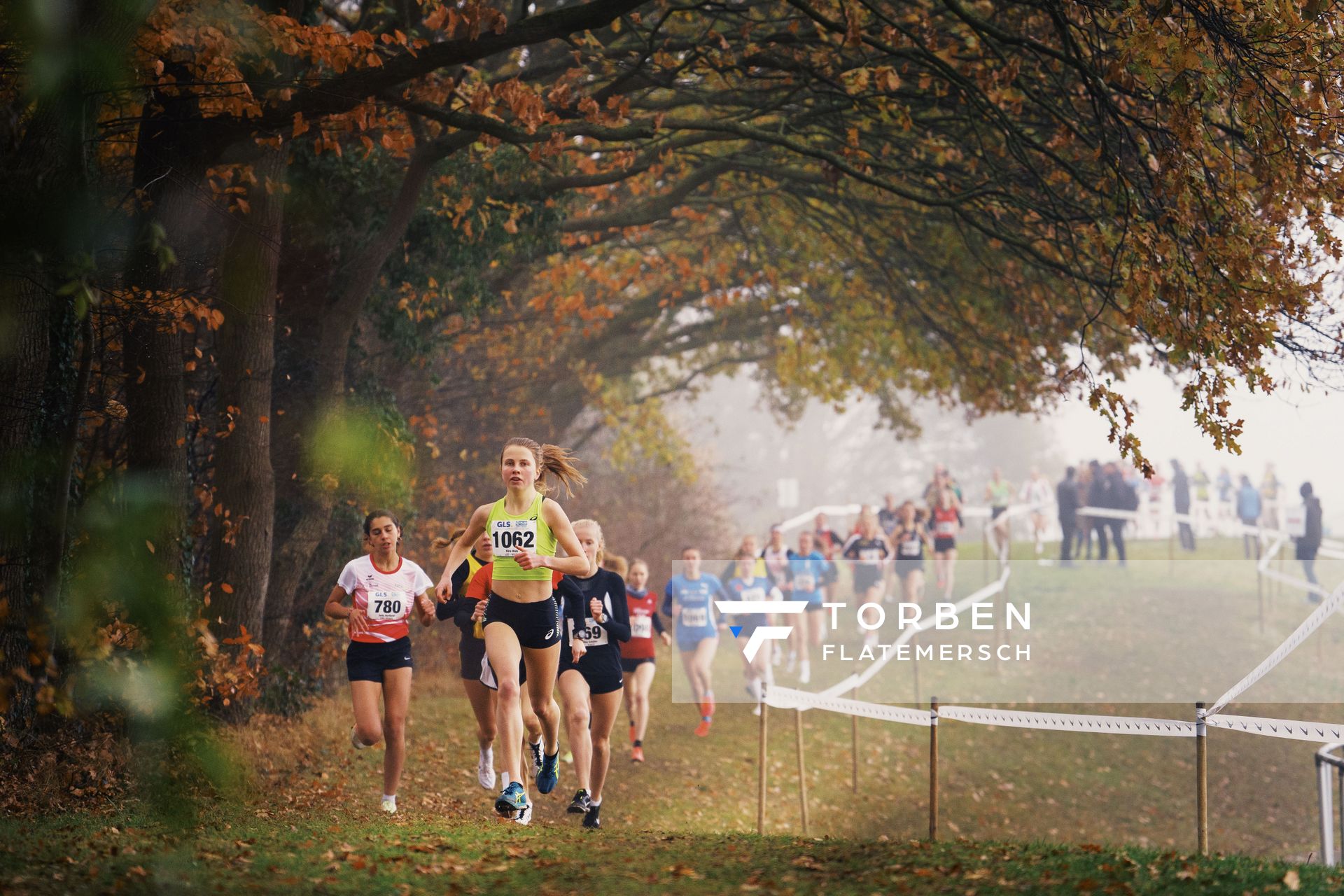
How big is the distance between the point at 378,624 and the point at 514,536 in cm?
150

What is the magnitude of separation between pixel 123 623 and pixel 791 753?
9.21 metres

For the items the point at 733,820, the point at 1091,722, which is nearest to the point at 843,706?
the point at 733,820

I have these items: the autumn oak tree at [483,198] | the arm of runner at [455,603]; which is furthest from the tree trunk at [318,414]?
the arm of runner at [455,603]

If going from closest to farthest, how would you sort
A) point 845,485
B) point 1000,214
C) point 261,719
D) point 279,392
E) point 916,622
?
point 261,719
point 279,392
point 1000,214
point 916,622
point 845,485

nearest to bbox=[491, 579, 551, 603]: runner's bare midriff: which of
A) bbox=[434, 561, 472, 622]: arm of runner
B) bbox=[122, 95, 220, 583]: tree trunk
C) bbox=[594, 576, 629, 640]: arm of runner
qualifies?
bbox=[434, 561, 472, 622]: arm of runner

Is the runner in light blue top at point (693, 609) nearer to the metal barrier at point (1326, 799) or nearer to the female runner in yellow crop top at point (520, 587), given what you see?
the female runner in yellow crop top at point (520, 587)

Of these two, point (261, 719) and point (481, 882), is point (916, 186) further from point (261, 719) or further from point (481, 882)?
point (481, 882)

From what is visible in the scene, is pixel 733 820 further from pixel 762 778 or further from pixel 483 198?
pixel 483 198

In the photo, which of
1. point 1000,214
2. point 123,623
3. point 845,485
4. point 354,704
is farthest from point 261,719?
point 845,485

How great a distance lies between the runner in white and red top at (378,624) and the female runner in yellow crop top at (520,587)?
35.3 inches

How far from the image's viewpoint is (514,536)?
28.0 feet

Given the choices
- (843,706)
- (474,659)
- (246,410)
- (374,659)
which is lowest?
(843,706)

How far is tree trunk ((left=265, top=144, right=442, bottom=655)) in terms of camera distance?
13.6 m

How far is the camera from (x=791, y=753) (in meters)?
17.1
